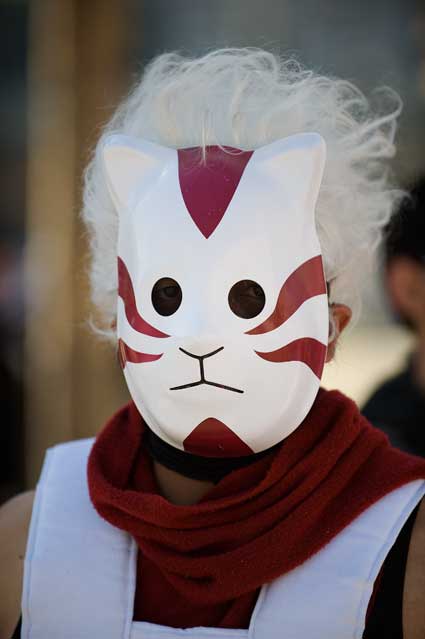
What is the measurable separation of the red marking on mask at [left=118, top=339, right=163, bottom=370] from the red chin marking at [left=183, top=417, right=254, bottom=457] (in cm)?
14

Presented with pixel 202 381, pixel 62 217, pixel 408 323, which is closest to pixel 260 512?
pixel 202 381

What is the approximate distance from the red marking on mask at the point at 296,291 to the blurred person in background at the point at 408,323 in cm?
136

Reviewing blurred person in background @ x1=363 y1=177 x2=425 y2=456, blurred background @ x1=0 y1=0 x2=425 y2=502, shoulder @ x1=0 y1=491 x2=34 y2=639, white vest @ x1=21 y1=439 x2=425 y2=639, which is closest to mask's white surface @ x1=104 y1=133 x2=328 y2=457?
white vest @ x1=21 y1=439 x2=425 y2=639

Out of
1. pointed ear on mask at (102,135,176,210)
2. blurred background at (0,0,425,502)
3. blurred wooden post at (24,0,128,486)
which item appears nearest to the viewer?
pointed ear on mask at (102,135,176,210)

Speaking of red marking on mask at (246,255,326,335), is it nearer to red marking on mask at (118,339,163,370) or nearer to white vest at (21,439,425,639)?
red marking on mask at (118,339,163,370)

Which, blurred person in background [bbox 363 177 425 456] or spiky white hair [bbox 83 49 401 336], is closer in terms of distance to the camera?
spiky white hair [bbox 83 49 401 336]

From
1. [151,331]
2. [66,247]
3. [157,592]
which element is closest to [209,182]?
[151,331]

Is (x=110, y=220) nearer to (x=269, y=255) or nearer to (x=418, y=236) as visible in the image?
(x=269, y=255)

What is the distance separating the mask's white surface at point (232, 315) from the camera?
1589mm

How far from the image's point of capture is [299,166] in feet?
5.42

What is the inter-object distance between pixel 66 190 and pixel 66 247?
0.26 meters

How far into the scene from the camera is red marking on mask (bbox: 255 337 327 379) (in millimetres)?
1607

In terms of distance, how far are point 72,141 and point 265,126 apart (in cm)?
273

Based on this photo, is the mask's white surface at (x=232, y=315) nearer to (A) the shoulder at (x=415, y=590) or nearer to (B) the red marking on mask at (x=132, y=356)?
(B) the red marking on mask at (x=132, y=356)
